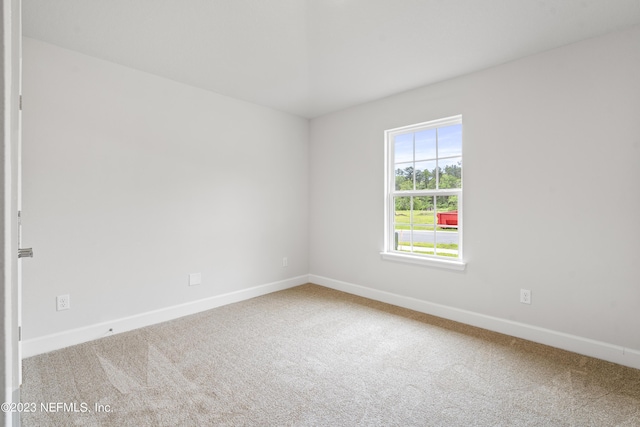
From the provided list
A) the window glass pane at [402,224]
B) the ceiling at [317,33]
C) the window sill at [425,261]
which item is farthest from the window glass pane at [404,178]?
the ceiling at [317,33]

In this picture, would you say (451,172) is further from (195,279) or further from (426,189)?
(195,279)

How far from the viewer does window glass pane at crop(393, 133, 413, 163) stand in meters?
3.60

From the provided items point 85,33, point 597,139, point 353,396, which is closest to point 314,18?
point 85,33

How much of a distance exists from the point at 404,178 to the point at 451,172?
1.81ft

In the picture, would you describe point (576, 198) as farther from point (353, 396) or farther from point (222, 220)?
point (222, 220)

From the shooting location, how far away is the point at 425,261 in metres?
3.36

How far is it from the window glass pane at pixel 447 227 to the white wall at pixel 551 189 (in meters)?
0.16

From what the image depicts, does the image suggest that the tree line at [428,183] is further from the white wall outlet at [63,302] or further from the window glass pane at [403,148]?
the white wall outlet at [63,302]

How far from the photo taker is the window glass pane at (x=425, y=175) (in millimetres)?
3404

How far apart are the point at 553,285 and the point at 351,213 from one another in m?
2.21

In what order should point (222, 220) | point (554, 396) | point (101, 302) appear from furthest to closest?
point (222, 220)
point (101, 302)
point (554, 396)

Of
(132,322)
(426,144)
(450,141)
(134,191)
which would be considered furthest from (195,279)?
(450,141)

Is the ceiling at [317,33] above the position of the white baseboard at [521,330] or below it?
above

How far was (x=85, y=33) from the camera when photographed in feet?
7.68
